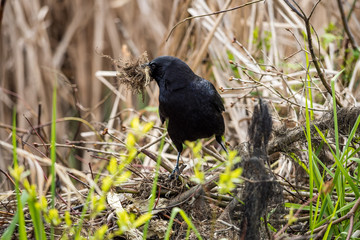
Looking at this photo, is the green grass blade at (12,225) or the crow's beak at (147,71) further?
the crow's beak at (147,71)

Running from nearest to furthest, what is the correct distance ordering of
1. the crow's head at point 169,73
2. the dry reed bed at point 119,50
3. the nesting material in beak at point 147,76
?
1. the nesting material in beak at point 147,76
2. the crow's head at point 169,73
3. the dry reed bed at point 119,50

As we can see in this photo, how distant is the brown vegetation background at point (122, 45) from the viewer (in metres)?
3.91

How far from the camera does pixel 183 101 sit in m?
2.86

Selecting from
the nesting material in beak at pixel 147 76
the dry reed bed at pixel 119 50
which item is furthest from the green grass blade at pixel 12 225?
the dry reed bed at pixel 119 50

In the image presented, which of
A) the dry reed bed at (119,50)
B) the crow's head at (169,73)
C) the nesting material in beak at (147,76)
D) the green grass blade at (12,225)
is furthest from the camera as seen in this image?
the dry reed bed at (119,50)

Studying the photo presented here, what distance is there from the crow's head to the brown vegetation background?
0.84 metres

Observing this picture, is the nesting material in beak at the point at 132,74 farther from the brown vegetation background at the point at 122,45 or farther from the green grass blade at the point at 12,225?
the green grass blade at the point at 12,225

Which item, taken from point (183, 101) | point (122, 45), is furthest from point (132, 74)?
point (122, 45)

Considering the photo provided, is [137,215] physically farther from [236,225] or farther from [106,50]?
[106,50]

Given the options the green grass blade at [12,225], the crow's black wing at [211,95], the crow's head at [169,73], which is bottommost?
the green grass blade at [12,225]

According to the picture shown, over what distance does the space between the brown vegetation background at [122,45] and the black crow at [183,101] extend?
0.75 metres

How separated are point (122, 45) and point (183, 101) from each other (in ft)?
10.3

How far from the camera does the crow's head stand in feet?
9.51

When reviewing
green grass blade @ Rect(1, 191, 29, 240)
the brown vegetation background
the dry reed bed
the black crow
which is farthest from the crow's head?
green grass blade @ Rect(1, 191, 29, 240)
